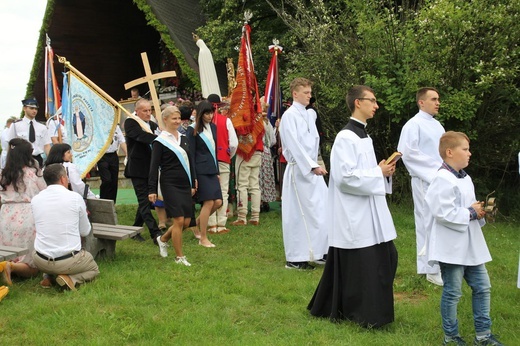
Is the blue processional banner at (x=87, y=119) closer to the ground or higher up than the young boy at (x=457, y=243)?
higher up

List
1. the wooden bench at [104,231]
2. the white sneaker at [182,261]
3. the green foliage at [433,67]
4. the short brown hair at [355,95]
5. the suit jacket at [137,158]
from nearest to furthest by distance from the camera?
1. the short brown hair at [355,95]
2. the wooden bench at [104,231]
3. the white sneaker at [182,261]
4. the suit jacket at [137,158]
5. the green foliage at [433,67]

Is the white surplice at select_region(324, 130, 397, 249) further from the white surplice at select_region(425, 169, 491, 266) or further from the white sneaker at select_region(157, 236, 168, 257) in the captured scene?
the white sneaker at select_region(157, 236, 168, 257)

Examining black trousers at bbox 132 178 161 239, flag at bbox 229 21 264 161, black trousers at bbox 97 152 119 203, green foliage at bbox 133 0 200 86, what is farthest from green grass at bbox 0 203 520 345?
green foliage at bbox 133 0 200 86

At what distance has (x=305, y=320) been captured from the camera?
17.1ft

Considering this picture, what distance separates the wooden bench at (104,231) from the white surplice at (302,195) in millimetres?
1828

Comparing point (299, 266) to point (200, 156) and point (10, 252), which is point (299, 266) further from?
point (10, 252)

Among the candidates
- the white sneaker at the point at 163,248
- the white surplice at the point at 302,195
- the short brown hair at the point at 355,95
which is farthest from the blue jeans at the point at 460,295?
the white sneaker at the point at 163,248

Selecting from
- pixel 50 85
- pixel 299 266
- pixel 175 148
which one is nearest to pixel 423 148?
pixel 299 266

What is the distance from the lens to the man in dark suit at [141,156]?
27.4 ft

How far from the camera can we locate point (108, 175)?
10.3 m

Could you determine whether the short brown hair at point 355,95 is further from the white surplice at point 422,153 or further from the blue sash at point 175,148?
the blue sash at point 175,148

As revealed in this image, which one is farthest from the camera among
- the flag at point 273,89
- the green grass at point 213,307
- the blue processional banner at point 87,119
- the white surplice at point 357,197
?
the flag at point 273,89

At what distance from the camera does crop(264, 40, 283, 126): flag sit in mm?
11117

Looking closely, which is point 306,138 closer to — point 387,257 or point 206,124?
point 206,124
